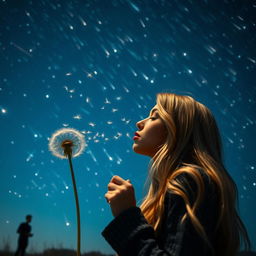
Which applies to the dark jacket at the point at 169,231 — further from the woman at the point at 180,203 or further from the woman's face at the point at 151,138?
the woman's face at the point at 151,138

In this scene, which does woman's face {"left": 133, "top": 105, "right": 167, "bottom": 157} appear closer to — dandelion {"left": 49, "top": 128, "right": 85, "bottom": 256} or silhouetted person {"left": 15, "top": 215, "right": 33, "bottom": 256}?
dandelion {"left": 49, "top": 128, "right": 85, "bottom": 256}

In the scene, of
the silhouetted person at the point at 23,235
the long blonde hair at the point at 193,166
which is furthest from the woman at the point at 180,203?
the silhouetted person at the point at 23,235

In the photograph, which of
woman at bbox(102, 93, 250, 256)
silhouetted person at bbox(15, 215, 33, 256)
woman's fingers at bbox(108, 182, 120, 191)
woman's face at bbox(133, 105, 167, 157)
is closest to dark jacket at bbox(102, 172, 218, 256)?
woman at bbox(102, 93, 250, 256)

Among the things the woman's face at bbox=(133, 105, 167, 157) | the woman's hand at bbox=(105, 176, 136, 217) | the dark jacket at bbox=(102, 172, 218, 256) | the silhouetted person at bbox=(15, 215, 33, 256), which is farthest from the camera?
the silhouetted person at bbox=(15, 215, 33, 256)

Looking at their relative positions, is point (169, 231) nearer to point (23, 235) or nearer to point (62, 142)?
point (62, 142)

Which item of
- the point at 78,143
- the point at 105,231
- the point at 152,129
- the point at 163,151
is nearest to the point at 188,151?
the point at 163,151

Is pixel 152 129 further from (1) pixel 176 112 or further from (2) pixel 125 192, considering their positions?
(2) pixel 125 192

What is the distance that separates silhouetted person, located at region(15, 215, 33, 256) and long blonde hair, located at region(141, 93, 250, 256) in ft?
20.3

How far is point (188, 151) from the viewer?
1.36 meters

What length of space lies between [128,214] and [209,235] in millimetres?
298

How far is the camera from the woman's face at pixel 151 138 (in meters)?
1.47

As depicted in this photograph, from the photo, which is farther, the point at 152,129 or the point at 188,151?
the point at 152,129

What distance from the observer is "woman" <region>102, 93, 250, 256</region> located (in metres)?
0.93

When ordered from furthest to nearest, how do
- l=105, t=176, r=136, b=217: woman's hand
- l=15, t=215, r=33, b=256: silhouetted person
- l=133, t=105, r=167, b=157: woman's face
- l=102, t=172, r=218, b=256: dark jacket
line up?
l=15, t=215, r=33, b=256: silhouetted person
l=133, t=105, r=167, b=157: woman's face
l=105, t=176, r=136, b=217: woman's hand
l=102, t=172, r=218, b=256: dark jacket
